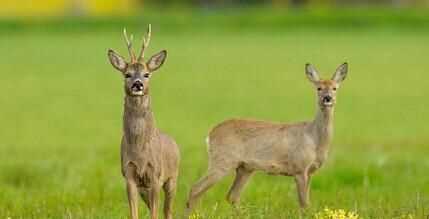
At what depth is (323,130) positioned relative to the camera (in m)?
13.9

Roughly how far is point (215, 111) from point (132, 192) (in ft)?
54.1

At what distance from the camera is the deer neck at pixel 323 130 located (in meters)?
13.8

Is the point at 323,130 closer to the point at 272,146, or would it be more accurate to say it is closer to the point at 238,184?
the point at 272,146

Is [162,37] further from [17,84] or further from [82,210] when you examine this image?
[82,210]

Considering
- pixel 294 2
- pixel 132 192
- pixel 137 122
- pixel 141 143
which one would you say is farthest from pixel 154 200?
pixel 294 2

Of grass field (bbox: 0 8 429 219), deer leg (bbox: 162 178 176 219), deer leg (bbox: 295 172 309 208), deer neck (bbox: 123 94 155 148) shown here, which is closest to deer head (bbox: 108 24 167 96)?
deer neck (bbox: 123 94 155 148)

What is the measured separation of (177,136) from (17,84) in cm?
1055

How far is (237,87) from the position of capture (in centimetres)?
3284

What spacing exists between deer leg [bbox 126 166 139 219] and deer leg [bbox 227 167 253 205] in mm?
2544

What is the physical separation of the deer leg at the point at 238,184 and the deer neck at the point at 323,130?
82 cm

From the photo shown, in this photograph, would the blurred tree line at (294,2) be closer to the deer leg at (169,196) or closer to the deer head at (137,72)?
the deer leg at (169,196)

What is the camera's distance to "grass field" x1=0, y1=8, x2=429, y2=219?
14180mm

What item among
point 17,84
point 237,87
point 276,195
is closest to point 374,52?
point 237,87

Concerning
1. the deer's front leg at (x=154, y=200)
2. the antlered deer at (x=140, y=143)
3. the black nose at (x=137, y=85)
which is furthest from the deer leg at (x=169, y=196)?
the black nose at (x=137, y=85)
